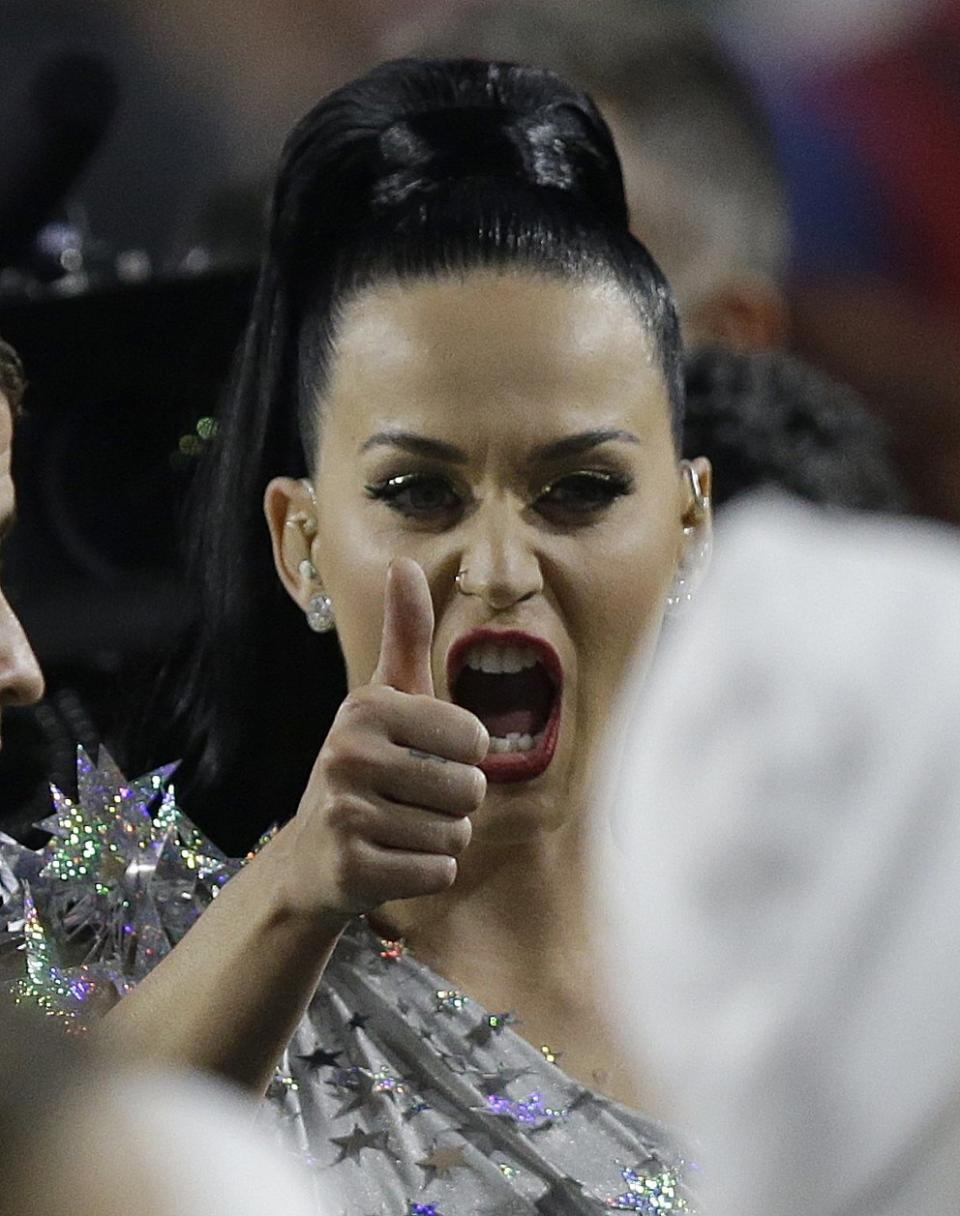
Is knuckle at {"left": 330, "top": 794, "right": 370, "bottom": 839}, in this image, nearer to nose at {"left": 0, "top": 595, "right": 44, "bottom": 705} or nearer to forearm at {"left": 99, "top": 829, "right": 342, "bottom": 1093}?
forearm at {"left": 99, "top": 829, "right": 342, "bottom": 1093}

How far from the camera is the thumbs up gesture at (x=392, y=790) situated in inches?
38.6

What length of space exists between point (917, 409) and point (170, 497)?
391 mm

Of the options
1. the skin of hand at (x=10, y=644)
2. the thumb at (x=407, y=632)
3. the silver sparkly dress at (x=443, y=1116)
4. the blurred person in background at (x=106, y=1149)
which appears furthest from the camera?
the skin of hand at (x=10, y=644)

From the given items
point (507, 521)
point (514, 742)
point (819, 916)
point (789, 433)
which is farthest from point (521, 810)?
point (819, 916)

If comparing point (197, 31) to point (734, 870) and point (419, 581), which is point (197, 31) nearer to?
point (419, 581)

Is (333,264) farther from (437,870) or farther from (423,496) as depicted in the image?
(437,870)

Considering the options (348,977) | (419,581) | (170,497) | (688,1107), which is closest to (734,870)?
(688,1107)

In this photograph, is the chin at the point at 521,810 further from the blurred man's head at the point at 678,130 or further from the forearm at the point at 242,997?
the blurred man's head at the point at 678,130

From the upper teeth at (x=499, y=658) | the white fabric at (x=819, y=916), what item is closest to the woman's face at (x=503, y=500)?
the upper teeth at (x=499, y=658)

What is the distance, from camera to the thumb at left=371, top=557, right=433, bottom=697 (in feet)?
3.09

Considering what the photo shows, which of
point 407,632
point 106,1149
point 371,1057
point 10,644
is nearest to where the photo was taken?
point 106,1149

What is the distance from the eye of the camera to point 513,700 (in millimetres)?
1107

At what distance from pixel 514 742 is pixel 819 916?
1.96 ft

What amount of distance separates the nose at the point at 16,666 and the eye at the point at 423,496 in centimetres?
20
